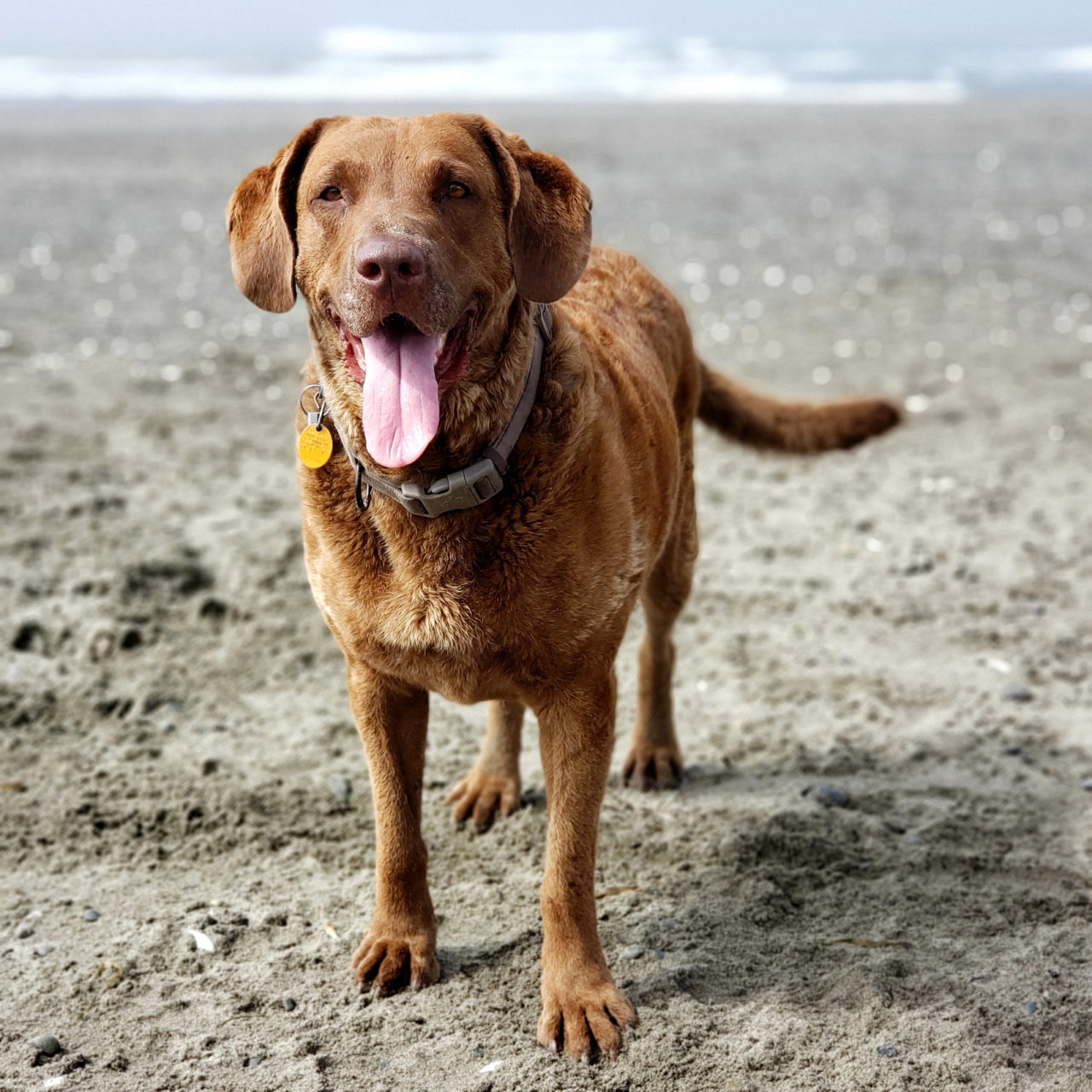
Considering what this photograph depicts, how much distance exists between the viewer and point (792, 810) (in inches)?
149

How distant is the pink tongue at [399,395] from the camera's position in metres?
2.60

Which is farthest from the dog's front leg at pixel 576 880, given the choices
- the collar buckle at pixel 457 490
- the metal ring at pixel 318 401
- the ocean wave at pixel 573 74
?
the ocean wave at pixel 573 74

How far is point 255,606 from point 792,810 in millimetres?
2245

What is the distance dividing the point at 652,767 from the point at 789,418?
4.07 feet

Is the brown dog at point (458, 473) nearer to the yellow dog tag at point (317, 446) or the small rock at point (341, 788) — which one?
the yellow dog tag at point (317, 446)

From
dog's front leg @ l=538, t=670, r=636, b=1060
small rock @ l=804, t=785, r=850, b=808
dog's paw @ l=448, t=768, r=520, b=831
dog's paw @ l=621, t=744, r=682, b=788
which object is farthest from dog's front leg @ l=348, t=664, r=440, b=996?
small rock @ l=804, t=785, r=850, b=808

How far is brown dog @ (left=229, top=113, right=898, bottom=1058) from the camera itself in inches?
104

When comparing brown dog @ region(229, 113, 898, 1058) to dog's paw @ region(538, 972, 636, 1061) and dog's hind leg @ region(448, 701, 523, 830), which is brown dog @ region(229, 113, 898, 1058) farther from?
dog's hind leg @ region(448, 701, 523, 830)

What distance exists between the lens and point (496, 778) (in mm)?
3918

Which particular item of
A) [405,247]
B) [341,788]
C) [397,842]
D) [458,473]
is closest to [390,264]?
[405,247]

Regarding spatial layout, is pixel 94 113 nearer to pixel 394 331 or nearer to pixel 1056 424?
Answer: pixel 1056 424

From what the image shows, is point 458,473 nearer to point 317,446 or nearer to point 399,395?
point 399,395

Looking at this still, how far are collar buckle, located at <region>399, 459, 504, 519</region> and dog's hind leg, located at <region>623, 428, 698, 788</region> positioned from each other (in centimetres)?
116

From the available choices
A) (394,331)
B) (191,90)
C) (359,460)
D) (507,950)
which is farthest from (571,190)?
(191,90)
